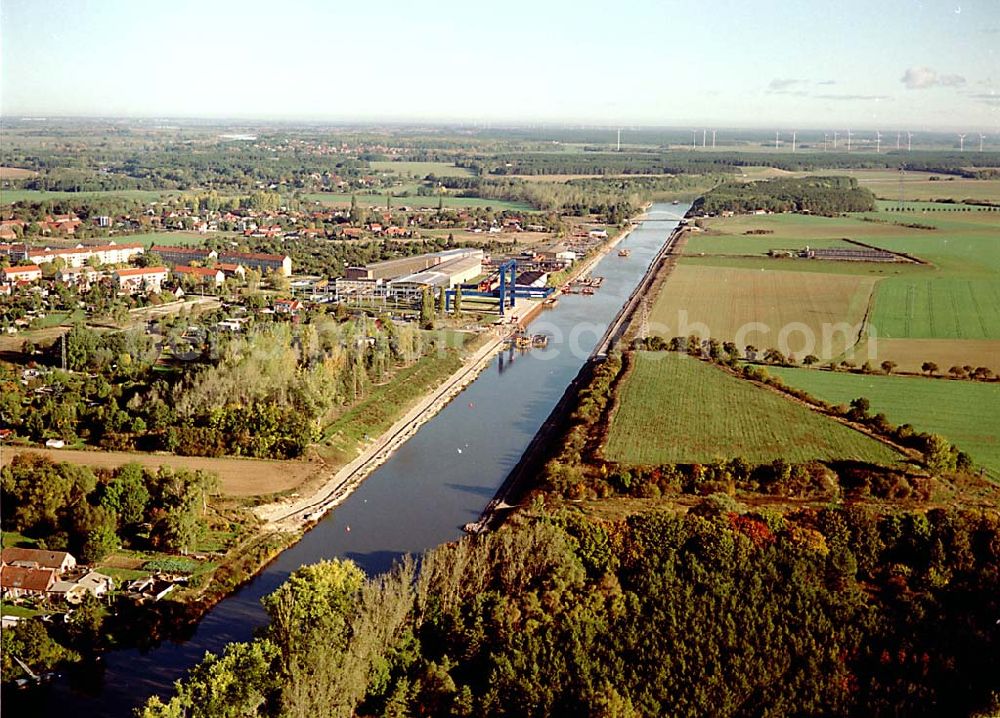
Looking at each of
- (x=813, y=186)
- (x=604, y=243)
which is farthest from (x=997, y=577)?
(x=813, y=186)

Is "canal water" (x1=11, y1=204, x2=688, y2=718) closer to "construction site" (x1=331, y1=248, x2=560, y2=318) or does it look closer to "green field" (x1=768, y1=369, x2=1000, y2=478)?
"construction site" (x1=331, y1=248, x2=560, y2=318)

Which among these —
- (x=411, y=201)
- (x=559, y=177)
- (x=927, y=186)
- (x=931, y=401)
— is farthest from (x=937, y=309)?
(x=559, y=177)

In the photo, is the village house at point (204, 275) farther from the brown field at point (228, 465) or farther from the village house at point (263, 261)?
the brown field at point (228, 465)

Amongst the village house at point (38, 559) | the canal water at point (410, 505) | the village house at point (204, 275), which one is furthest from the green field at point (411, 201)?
the village house at point (38, 559)

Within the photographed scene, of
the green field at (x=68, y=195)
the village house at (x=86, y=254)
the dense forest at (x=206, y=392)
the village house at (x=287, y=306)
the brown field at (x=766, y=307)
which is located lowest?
the dense forest at (x=206, y=392)

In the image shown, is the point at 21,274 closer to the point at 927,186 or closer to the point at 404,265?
the point at 404,265

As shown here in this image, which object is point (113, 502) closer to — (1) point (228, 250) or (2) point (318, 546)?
(2) point (318, 546)
